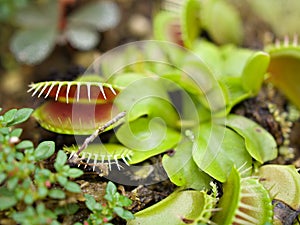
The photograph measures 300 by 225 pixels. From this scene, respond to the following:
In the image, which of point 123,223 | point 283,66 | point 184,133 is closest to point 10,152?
point 123,223

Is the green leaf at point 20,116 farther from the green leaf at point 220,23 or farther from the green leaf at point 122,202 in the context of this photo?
the green leaf at point 220,23

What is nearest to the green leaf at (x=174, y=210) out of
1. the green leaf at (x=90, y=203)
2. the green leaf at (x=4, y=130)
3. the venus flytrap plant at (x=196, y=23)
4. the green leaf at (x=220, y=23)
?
the green leaf at (x=90, y=203)

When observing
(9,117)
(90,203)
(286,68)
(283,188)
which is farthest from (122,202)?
(286,68)

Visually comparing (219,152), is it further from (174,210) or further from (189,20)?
(189,20)

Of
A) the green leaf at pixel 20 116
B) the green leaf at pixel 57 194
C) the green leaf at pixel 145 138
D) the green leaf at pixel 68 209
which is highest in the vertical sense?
the green leaf at pixel 20 116

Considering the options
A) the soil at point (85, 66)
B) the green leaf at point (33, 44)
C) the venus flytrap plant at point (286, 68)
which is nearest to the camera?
the soil at point (85, 66)

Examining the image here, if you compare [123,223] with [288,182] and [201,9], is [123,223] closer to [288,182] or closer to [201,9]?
[288,182]

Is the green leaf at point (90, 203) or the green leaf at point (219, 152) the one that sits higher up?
the green leaf at point (219, 152)
